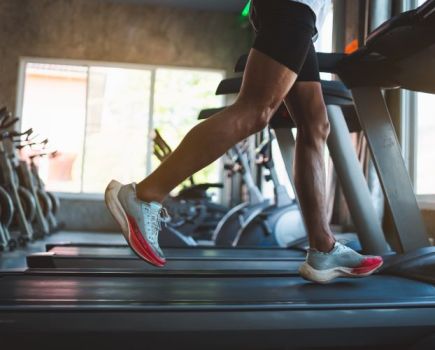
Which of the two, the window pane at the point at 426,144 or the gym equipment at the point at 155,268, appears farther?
the window pane at the point at 426,144

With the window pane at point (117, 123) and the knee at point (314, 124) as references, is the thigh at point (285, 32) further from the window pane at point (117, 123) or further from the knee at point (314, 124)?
the window pane at point (117, 123)

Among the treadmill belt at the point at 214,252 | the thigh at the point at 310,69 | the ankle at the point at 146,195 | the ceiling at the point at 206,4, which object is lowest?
the treadmill belt at the point at 214,252

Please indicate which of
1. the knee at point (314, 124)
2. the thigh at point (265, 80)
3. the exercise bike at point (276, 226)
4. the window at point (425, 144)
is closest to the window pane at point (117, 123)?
the exercise bike at point (276, 226)

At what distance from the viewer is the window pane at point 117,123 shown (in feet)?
24.5

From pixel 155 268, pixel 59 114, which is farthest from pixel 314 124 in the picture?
pixel 59 114

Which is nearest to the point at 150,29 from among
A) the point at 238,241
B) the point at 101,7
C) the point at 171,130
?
the point at 101,7

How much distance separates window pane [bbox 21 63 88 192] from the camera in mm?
7480

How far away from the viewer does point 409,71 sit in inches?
68.3

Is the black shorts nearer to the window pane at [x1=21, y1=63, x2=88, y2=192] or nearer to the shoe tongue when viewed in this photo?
the shoe tongue

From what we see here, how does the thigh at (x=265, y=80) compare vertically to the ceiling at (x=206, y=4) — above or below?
below

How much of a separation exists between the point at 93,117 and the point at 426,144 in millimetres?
5283

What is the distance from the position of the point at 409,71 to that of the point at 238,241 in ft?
7.60

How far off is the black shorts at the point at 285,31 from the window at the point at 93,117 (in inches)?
246

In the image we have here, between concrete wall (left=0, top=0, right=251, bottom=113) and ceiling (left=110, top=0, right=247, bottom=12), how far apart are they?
83 mm
